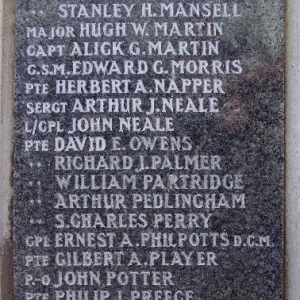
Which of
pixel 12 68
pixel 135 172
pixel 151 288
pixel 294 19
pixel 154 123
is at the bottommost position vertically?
pixel 151 288

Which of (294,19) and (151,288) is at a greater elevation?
(294,19)

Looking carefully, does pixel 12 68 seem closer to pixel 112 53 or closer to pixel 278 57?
pixel 112 53

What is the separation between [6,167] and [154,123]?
2.38ft

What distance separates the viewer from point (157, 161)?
295cm

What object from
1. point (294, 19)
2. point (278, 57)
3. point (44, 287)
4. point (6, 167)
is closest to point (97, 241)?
point (44, 287)

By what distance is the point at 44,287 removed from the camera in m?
2.96

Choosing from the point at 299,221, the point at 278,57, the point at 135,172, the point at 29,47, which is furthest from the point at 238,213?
the point at 29,47

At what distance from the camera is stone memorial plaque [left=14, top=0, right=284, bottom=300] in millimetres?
2932

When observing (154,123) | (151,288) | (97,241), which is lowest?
(151,288)

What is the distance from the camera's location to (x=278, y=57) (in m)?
2.96

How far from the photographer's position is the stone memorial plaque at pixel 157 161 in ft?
9.62

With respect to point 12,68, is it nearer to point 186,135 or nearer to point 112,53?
point 112,53

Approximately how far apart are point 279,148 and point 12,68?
1.31 m

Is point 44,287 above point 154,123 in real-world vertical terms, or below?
below
